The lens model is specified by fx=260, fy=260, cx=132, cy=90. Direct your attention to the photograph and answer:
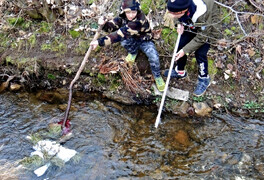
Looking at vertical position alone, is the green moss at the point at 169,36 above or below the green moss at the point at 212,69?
above

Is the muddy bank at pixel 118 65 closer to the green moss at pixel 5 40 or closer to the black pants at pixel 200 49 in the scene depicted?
the green moss at pixel 5 40

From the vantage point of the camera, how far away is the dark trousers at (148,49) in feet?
15.8

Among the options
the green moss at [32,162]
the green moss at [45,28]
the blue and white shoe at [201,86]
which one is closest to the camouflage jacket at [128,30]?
the blue and white shoe at [201,86]

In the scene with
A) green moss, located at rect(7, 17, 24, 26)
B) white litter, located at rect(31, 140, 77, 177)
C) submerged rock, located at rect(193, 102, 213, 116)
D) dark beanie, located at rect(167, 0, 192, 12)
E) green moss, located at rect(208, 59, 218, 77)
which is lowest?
white litter, located at rect(31, 140, 77, 177)

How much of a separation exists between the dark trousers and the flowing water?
0.84 metres

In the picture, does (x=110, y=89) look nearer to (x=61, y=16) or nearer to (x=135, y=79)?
(x=135, y=79)

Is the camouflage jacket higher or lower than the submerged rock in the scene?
higher

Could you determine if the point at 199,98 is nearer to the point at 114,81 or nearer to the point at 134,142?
the point at 134,142

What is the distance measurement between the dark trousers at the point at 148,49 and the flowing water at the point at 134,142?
841 mm

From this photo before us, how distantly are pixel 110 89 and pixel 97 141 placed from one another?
1.22 meters

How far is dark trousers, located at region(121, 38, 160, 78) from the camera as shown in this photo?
482 centimetres

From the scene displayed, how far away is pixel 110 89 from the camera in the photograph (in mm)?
5328

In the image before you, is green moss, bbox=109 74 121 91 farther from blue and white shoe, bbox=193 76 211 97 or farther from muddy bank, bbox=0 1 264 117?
blue and white shoe, bbox=193 76 211 97

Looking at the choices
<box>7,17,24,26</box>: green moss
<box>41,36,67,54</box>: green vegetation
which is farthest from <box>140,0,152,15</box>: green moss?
<box>7,17,24,26</box>: green moss
